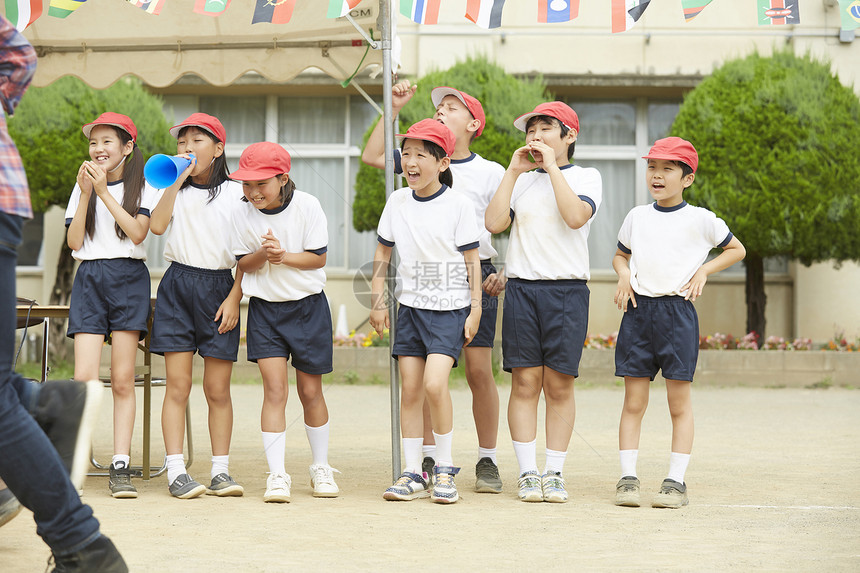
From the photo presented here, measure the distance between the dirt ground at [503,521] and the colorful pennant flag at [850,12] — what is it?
2321 mm

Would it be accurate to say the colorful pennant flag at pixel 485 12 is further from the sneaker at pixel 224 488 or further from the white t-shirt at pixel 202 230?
the sneaker at pixel 224 488

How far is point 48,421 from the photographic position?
2934mm

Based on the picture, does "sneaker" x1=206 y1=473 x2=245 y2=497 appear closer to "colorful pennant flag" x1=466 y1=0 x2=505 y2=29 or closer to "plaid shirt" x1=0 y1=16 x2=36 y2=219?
"plaid shirt" x1=0 y1=16 x2=36 y2=219

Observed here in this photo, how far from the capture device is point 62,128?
1133 cm

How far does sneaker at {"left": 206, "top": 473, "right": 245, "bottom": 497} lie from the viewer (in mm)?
4543

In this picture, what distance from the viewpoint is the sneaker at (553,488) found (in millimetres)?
4508

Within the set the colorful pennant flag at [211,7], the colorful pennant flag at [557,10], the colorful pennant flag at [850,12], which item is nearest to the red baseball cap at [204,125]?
the colorful pennant flag at [211,7]

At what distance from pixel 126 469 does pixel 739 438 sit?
4.55m

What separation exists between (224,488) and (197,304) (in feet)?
2.87

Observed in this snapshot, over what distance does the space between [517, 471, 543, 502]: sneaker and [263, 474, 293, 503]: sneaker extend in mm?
1084

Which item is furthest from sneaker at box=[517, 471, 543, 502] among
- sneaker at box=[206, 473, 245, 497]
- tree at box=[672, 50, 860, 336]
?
tree at box=[672, 50, 860, 336]

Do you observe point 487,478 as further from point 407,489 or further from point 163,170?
point 163,170

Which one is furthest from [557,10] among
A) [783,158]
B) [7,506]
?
[783,158]

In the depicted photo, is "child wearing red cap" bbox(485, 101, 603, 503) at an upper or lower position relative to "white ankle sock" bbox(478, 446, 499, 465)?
upper
